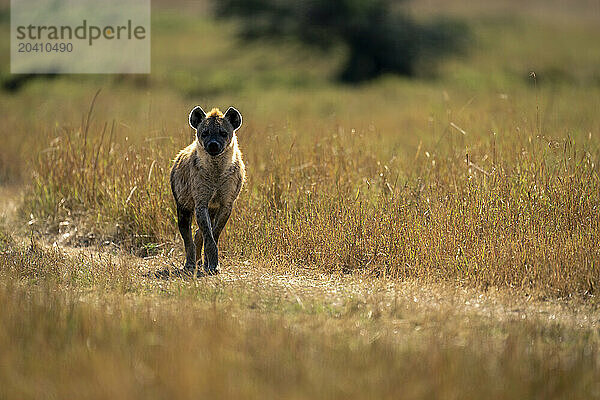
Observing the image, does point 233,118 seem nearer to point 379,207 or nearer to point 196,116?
point 196,116

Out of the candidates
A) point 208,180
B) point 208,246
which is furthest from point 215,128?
point 208,246

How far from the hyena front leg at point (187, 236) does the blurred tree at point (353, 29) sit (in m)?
18.5

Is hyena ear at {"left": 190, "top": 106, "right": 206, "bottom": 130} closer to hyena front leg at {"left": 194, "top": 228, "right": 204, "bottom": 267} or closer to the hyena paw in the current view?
hyena front leg at {"left": 194, "top": 228, "right": 204, "bottom": 267}

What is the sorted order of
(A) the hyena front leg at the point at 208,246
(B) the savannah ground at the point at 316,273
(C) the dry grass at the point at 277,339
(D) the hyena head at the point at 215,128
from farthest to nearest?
(A) the hyena front leg at the point at 208,246 < (D) the hyena head at the point at 215,128 < (B) the savannah ground at the point at 316,273 < (C) the dry grass at the point at 277,339

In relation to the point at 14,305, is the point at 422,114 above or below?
above

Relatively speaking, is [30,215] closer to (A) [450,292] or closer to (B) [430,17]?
(A) [450,292]

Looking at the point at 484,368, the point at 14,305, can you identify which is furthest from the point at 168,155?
the point at 484,368

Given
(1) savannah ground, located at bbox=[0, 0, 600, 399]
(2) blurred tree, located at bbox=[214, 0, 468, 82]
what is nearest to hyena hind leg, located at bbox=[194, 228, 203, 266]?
(1) savannah ground, located at bbox=[0, 0, 600, 399]

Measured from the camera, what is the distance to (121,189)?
27.9 feet

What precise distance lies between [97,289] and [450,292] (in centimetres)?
272

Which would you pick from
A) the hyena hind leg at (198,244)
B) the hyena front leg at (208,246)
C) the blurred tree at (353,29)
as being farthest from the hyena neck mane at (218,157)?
the blurred tree at (353,29)

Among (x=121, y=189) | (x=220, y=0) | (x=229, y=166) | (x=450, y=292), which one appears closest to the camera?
(x=450, y=292)

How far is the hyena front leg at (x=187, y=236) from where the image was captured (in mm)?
7023

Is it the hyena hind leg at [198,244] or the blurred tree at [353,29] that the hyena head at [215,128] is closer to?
the hyena hind leg at [198,244]
